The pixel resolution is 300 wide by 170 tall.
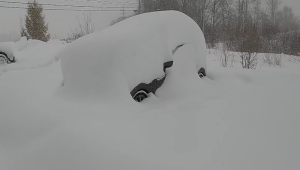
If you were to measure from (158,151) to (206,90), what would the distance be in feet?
5.98

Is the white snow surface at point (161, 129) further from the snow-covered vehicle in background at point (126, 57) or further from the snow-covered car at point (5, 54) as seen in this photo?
the snow-covered car at point (5, 54)

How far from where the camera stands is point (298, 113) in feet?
8.93

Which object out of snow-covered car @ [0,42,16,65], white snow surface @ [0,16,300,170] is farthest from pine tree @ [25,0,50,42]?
white snow surface @ [0,16,300,170]

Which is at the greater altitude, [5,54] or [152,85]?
[5,54]

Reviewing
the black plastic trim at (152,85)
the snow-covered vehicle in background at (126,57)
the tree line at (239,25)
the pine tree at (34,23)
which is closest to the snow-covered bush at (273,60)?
the tree line at (239,25)

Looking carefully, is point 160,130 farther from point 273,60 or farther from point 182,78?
point 273,60

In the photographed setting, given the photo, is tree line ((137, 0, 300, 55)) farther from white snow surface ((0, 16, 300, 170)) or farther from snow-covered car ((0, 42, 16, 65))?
snow-covered car ((0, 42, 16, 65))

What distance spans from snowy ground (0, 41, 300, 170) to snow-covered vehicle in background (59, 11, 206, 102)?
8.1 inches

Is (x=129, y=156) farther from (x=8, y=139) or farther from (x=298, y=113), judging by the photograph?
(x=298, y=113)

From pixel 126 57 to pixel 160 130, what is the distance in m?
1.10

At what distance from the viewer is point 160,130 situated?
7.36ft

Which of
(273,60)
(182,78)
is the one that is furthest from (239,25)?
(182,78)

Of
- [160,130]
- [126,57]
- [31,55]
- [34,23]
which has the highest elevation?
[34,23]

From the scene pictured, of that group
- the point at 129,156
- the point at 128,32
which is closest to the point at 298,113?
the point at 129,156
